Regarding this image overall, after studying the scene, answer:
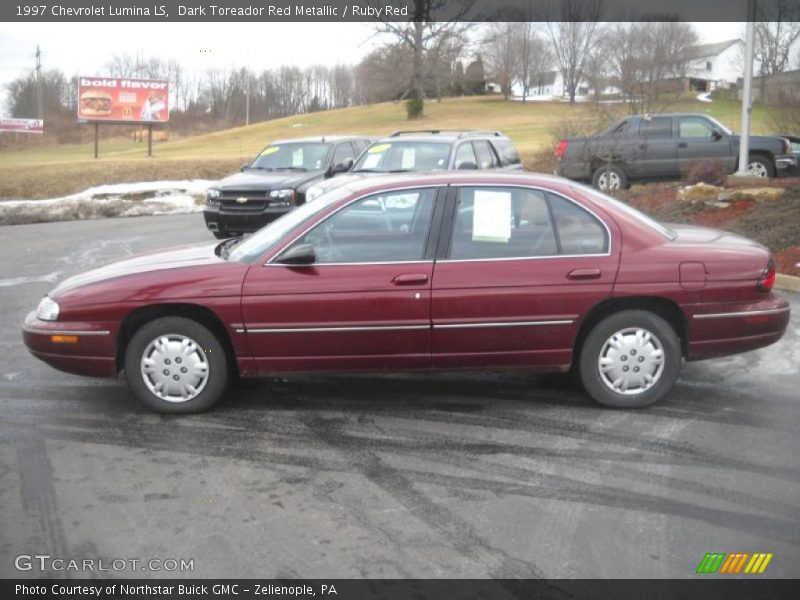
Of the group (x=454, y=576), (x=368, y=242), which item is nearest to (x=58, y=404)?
(x=368, y=242)

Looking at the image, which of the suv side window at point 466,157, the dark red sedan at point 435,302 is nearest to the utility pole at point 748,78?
the suv side window at point 466,157

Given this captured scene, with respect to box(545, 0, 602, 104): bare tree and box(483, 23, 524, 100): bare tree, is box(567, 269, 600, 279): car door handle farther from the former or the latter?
box(483, 23, 524, 100): bare tree

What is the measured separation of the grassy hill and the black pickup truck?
446 centimetres

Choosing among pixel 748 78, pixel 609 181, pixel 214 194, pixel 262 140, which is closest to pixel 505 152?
pixel 748 78

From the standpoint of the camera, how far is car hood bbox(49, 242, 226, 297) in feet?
19.8

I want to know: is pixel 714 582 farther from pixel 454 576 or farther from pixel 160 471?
pixel 160 471

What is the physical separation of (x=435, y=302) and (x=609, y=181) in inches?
538

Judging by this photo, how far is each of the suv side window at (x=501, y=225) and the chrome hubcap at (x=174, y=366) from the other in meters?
1.77

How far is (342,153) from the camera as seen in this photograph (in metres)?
16.2

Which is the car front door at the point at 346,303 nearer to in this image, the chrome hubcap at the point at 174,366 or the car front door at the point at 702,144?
the chrome hubcap at the point at 174,366

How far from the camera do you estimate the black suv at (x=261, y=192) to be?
13789mm

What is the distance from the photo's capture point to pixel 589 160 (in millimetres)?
18578

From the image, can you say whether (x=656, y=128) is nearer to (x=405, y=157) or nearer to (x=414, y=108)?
(x=405, y=157)

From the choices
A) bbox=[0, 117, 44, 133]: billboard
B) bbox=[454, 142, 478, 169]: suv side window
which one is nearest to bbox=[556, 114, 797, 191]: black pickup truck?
bbox=[454, 142, 478, 169]: suv side window
